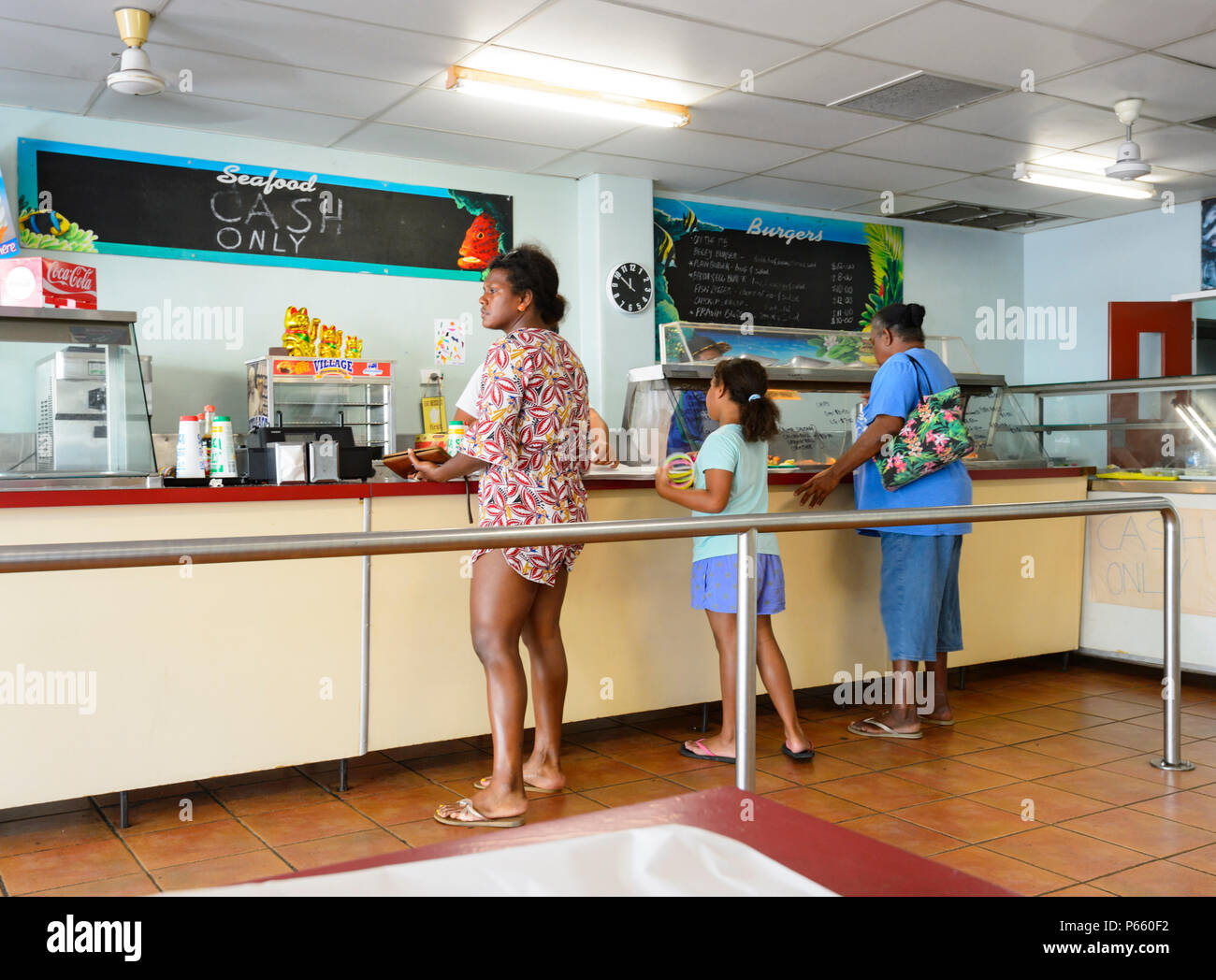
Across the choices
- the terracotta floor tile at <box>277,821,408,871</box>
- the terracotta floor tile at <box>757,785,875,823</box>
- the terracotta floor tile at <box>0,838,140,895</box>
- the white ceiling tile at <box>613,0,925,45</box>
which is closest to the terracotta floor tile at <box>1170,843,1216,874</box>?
the terracotta floor tile at <box>757,785,875,823</box>

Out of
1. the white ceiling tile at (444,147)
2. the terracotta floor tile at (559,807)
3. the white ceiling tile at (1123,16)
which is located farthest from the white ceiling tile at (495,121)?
the terracotta floor tile at (559,807)

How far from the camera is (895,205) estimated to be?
777 centimetres

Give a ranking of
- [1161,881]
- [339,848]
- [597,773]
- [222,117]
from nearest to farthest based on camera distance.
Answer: [1161,881] < [339,848] < [597,773] < [222,117]

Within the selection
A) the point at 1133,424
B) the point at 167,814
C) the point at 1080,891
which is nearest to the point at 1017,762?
the point at 1080,891

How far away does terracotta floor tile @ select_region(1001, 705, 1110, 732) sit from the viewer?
4062 millimetres

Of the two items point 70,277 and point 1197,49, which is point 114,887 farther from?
point 1197,49

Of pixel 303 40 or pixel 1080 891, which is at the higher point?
pixel 303 40

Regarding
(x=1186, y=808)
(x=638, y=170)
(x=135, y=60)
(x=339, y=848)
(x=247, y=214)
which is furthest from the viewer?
(x=638, y=170)

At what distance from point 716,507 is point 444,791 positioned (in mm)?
1217

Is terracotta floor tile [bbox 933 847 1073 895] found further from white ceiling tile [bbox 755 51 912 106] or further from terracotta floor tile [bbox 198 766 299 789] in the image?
white ceiling tile [bbox 755 51 912 106]

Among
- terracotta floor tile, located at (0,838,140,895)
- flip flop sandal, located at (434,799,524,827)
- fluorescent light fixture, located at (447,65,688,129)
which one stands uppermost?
fluorescent light fixture, located at (447,65,688,129)

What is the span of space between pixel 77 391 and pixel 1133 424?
181 inches

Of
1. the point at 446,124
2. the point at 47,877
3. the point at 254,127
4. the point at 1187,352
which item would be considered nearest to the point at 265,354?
the point at 254,127

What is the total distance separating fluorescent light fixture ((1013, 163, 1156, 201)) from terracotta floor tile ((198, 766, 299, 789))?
18.7 feet
